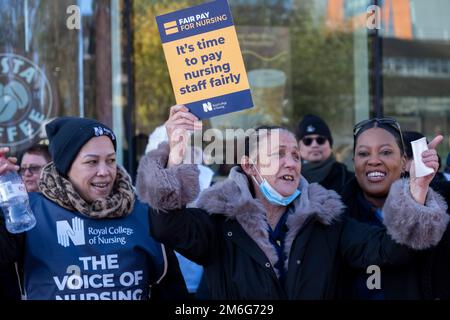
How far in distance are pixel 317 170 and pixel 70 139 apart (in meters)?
2.91

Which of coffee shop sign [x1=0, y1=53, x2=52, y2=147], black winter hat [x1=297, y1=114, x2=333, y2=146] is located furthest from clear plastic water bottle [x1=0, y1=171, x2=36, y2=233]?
coffee shop sign [x1=0, y1=53, x2=52, y2=147]

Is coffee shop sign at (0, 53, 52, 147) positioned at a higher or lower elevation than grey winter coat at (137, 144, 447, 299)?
higher

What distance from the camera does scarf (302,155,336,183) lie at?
19.0 ft

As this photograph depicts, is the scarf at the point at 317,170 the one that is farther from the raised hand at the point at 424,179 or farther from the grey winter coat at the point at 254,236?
the raised hand at the point at 424,179

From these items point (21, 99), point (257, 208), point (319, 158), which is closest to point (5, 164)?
point (257, 208)

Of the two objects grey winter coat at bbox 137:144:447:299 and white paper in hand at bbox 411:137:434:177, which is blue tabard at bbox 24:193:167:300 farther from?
white paper in hand at bbox 411:137:434:177

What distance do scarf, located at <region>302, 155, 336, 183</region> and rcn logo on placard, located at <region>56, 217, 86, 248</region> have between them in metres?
2.75

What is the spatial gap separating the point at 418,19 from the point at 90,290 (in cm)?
632

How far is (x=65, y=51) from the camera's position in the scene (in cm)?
747

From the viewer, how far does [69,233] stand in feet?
10.9

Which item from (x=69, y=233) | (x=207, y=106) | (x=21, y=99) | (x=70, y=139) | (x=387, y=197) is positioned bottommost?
(x=69, y=233)

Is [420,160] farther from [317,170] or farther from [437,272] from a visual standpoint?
[317,170]

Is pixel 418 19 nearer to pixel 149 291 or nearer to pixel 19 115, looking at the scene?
pixel 19 115

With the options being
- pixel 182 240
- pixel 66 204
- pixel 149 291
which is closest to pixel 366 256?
pixel 182 240
